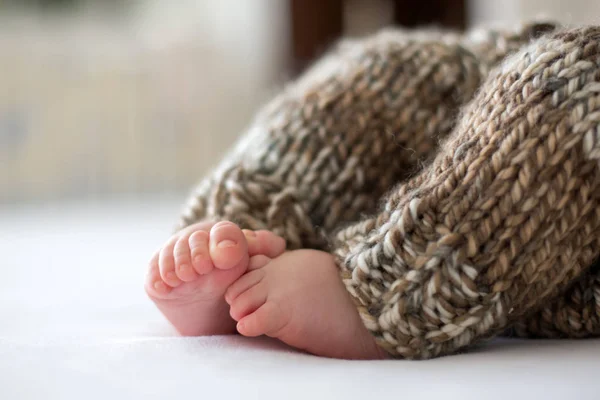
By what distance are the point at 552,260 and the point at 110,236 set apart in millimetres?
1097

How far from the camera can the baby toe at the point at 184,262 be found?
55 centimetres

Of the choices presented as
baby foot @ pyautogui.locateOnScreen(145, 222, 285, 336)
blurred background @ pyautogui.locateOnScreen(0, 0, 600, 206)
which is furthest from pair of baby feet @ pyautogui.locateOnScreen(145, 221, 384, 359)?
blurred background @ pyautogui.locateOnScreen(0, 0, 600, 206)

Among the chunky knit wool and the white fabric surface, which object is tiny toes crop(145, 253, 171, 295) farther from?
the chunky knit wool

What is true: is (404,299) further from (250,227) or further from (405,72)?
(405,72)

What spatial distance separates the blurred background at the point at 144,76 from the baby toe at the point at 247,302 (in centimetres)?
178

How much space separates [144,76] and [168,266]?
2.04 m

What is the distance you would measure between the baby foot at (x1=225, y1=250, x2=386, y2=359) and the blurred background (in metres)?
1.74

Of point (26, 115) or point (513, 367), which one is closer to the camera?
point (513, 367)

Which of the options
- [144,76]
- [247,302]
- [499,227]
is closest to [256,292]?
[247,302]

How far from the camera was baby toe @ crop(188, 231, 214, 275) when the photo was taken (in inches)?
21.7

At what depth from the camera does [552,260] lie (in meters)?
0.53

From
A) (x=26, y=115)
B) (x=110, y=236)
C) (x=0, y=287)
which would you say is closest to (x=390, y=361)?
(x=0, y=287)

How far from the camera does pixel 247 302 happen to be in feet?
1.82

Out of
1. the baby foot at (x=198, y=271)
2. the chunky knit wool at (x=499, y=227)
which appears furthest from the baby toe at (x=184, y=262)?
the chunky knit wool at (x=499, y=227)
